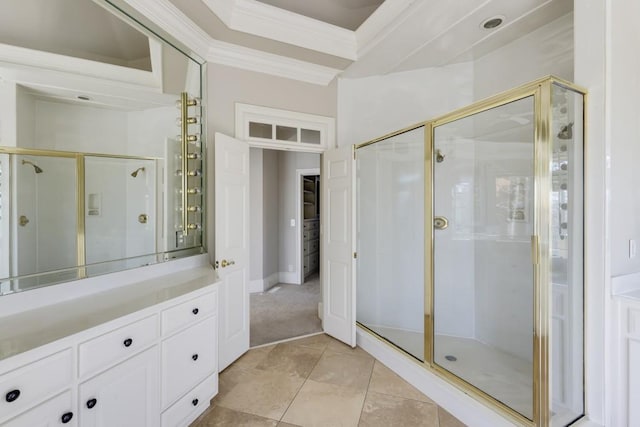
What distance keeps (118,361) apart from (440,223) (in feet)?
7.96

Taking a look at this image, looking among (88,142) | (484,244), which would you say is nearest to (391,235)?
(484,244)

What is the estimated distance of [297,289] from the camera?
4891mm

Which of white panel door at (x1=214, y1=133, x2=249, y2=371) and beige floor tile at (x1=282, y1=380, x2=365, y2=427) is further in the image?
white panel door at (x1=214, y1=133, x2=249, y2=371)

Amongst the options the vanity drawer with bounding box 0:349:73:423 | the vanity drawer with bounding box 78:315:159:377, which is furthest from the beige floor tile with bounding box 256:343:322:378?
the vanity drawer with bounding box 0:349:73:423

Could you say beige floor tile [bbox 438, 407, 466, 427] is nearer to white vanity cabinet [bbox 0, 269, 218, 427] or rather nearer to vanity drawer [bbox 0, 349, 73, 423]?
white vanity cabinet [bbox 0, 269, 218, 427]

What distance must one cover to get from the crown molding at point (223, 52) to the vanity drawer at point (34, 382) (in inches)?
85.9

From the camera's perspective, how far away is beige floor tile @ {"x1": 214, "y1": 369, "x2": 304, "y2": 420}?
6.70 feet

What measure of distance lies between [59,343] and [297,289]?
3.90 m

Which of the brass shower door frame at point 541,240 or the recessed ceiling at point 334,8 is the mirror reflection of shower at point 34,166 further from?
the brass shower door frame at point 541,240

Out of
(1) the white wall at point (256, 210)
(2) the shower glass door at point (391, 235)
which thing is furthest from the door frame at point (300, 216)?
(2) the shower glass door at point (391, 235)

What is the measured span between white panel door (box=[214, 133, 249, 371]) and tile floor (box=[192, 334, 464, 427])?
23cm

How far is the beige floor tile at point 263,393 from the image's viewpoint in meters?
2.04

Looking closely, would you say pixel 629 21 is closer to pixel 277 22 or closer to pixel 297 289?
pixel 277 22

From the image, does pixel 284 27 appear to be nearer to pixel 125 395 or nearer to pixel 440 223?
pixel 440 223
